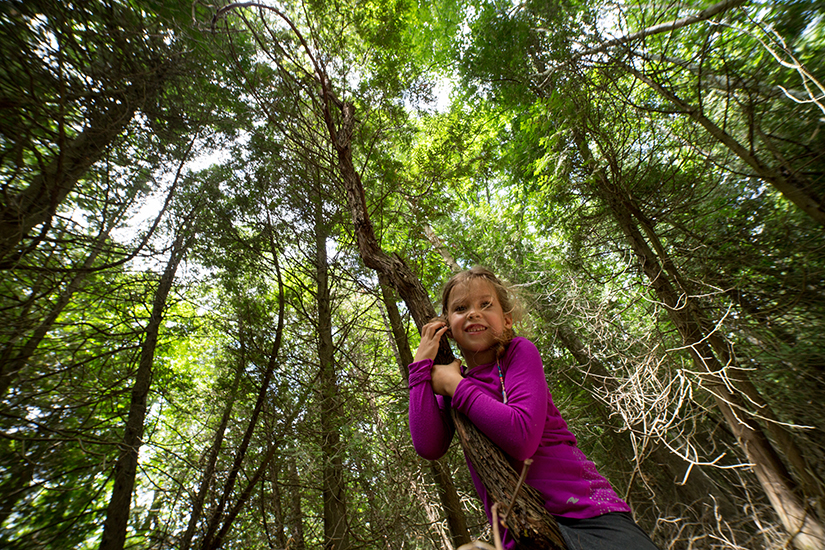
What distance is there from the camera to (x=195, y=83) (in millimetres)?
3932

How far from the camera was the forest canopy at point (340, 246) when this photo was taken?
2545mm

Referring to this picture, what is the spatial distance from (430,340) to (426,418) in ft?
1.13

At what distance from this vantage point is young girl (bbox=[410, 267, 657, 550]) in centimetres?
115

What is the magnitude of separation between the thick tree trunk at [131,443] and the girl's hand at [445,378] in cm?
325

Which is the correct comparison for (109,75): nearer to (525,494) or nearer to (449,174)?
(449,174)

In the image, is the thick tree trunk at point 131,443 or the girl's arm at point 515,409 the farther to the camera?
the thick tree trunk at point 131,443

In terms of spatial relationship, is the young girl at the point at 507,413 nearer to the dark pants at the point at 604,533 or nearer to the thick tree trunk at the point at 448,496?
the dark pants at the point at 604,533

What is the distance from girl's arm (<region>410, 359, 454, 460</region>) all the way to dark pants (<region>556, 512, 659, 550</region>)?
510mm

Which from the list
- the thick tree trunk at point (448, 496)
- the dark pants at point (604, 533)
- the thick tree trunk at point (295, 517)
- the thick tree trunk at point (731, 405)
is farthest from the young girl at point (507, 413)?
the thick tree trunk at point (295, 517)

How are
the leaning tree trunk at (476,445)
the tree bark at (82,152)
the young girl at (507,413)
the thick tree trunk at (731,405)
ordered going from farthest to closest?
the thick tree trunk at (731,405)
the tree bark at (82,152)
the young girl at (507,413)
the leaning tree trunk at (476,445)

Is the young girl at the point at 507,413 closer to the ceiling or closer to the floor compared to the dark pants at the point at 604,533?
closer to the ceiling

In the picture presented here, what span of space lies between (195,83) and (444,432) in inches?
190

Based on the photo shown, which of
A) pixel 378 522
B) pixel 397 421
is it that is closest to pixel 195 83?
pixel 397 421

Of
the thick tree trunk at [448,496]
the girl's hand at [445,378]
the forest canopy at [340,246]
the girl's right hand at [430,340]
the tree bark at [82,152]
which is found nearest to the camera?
the girl's hand at [445,378]
